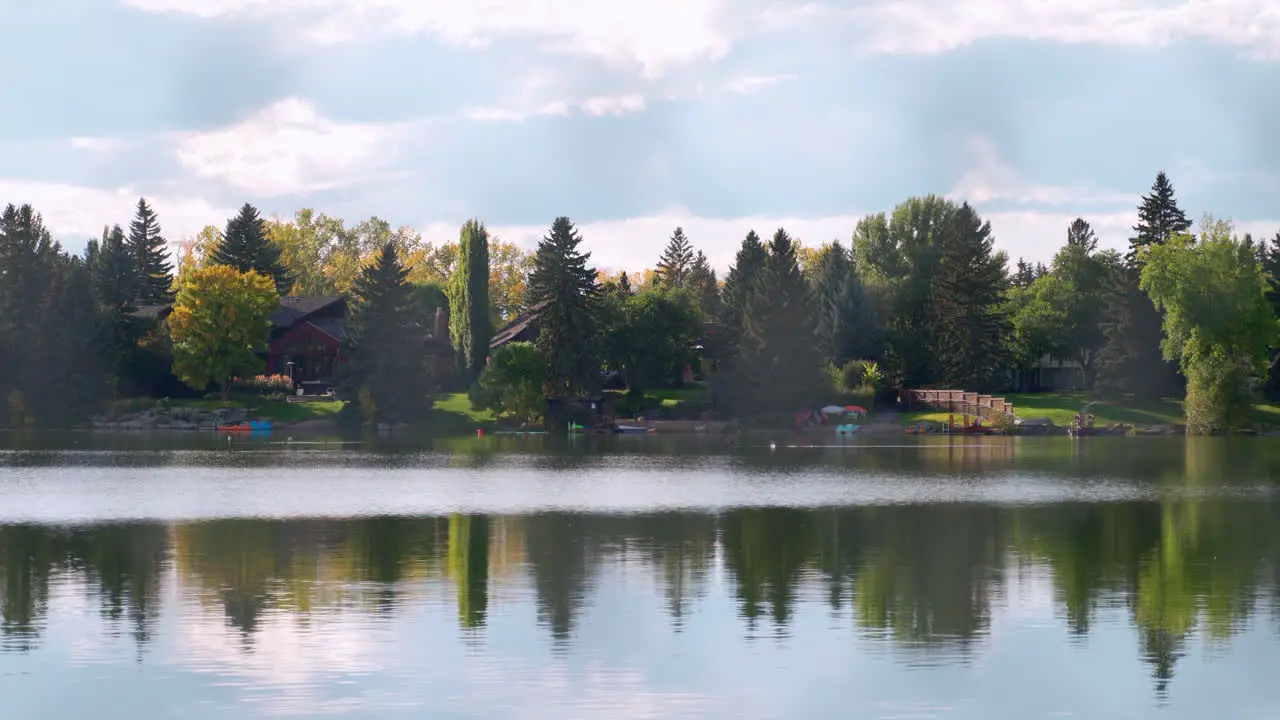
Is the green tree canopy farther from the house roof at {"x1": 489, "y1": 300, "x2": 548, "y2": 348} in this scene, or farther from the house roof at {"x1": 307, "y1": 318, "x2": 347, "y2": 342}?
the house roof at {"x1": 307, "y1": 318, "x2": 347, "y2": 342}

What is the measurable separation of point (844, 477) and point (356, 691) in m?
43.5

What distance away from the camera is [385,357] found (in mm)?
107812

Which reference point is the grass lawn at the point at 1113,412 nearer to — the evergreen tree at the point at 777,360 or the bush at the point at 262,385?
the evergreen tree at the point at 777,360

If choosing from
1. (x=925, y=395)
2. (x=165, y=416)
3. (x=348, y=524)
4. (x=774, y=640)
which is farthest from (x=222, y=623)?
(x=925, y=395)

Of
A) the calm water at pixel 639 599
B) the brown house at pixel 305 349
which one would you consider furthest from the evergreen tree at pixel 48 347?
the calm water at pixel 639 599

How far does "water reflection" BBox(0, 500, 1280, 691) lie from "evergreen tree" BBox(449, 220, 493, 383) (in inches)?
3039

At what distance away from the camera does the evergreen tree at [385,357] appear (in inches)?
4252

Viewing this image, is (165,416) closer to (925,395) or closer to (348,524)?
(925,395)

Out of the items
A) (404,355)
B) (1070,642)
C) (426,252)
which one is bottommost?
(1070,642)

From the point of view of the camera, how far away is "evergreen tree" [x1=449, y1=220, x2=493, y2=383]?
123 metres

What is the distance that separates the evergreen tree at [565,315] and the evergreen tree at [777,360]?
11614 millimetres

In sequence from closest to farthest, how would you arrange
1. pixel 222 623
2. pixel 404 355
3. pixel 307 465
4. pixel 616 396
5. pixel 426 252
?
pixel 222 623, pixel 307 465, pixel 404 355, pixel 616 396, pixel 426 252

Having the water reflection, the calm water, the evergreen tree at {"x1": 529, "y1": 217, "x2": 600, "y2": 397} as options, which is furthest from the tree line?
the water reflection

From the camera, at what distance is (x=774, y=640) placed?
1007 inches
